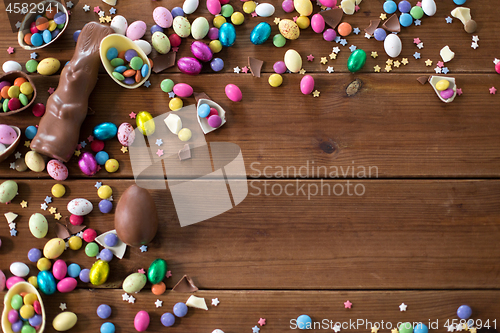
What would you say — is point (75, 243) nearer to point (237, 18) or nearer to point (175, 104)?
point (175, 104)

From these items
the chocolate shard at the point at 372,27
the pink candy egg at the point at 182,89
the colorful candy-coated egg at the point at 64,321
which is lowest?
the colorful candy-coated egg at the point at 64,321

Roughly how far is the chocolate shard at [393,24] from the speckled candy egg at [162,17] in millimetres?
510

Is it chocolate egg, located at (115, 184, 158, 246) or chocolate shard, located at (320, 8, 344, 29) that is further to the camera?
chocolate shard, located at (320, 8, 344, 29)

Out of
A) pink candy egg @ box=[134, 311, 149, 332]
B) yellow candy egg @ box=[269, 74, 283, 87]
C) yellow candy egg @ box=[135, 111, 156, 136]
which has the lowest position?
pink candy egg @ box=[134, 311, 149, 332]

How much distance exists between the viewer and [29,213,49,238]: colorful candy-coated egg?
808 mm

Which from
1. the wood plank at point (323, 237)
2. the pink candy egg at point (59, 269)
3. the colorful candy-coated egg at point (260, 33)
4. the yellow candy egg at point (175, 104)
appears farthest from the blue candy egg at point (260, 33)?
the pink candy egg at point (59, 269)

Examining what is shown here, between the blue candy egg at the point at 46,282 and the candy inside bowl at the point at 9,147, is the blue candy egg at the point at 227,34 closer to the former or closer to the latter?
the candy inside bowl at the point at 9,147

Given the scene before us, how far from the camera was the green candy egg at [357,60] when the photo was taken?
0.83 metres

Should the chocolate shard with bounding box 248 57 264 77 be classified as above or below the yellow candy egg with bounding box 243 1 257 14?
below

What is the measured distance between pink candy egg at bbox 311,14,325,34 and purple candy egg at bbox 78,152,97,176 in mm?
595

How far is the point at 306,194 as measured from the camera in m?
0.84

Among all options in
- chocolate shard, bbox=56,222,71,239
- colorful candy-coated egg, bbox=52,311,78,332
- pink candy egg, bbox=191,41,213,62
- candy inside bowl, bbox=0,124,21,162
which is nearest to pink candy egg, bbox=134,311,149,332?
colorful candy-coated egg, bbox=52,311,78,332

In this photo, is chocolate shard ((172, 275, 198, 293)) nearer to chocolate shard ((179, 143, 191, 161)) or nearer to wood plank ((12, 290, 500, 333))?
wood plank ((12, 290, 500, 333))

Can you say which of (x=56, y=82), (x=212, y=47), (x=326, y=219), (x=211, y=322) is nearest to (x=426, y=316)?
(x=326, y=219)
